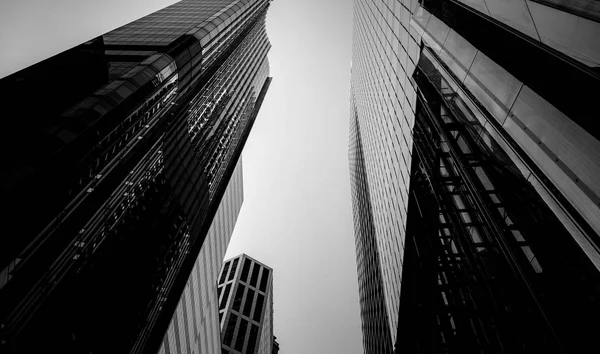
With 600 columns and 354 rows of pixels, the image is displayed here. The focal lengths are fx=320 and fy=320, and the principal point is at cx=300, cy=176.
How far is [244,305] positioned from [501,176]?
10335cm

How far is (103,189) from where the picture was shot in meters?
21.3

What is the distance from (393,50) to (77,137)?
26043 millimetres

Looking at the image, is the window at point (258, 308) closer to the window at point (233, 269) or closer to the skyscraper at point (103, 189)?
the window at point (233, 269)

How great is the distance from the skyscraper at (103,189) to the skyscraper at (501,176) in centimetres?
1901

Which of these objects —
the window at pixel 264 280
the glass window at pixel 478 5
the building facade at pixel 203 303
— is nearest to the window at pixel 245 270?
the window at pixel 264 280

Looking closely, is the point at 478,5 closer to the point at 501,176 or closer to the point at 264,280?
the point at 501,176

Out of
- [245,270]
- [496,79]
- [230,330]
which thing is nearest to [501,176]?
[496,79]

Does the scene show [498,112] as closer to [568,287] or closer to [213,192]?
[568,287]

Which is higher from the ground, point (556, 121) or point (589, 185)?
point (556, 121)

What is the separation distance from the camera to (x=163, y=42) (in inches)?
1436

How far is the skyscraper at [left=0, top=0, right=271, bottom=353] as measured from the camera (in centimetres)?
1455

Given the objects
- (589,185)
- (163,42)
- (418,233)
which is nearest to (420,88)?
(418,233)

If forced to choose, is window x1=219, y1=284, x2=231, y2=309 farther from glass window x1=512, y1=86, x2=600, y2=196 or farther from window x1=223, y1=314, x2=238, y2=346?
glass window x1=512, y1=86, x2=600, y2=196

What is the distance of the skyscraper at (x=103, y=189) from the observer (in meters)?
14.6
